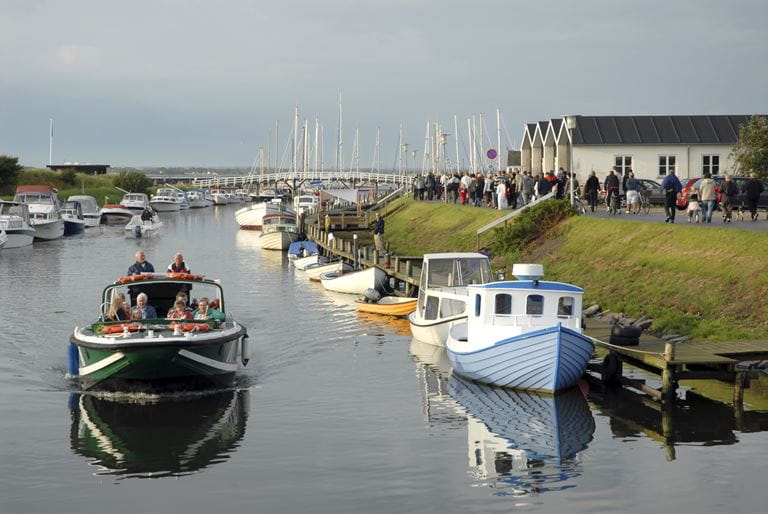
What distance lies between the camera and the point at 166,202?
5054 inches

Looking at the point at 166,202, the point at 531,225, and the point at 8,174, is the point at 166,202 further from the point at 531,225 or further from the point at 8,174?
the point at 531,225

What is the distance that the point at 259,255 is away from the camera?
222ft

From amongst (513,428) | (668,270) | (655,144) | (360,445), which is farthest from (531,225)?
(360,445)

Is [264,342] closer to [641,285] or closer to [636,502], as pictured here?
[641,285]

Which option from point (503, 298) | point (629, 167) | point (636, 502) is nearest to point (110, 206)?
point (629, 167)

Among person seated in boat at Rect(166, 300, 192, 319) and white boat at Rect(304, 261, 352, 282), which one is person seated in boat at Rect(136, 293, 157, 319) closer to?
person seated in boat at Rect(166, 300, 192, 319)

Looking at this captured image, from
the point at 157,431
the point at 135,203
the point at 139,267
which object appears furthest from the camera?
the point at 135,203

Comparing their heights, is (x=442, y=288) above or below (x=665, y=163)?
below

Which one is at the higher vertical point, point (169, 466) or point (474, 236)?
point (474, 236)

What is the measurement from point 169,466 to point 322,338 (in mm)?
14585

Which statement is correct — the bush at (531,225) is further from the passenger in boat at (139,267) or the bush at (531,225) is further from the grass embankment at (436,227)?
the passenger in boat at (139,267)

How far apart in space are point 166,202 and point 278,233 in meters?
60.0

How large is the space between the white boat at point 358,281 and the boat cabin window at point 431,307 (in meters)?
12.7

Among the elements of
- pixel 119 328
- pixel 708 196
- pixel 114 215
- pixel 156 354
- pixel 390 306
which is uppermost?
pixel 708 196
